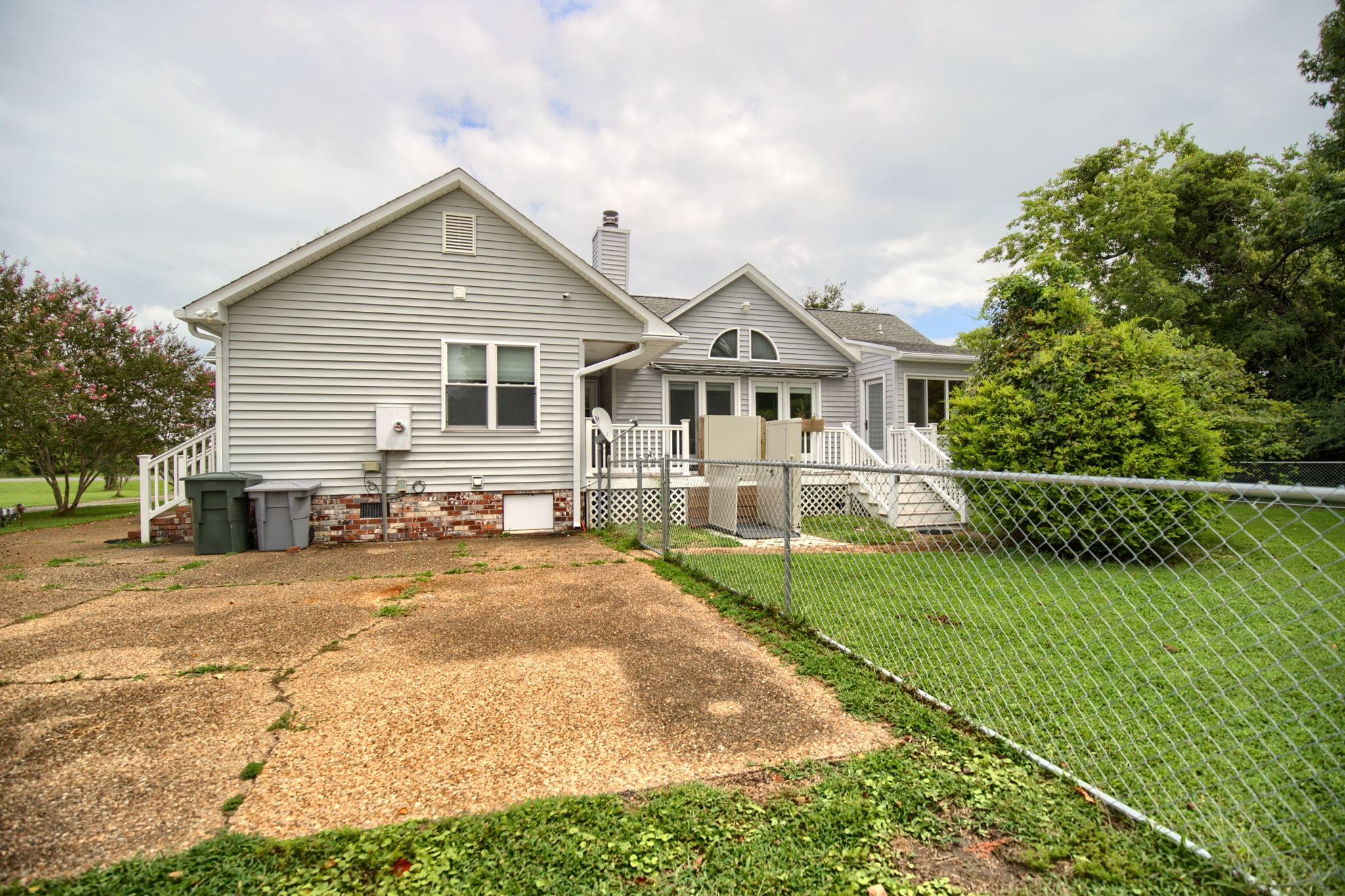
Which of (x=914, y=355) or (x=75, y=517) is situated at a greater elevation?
(x=914, y=355)

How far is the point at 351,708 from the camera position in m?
3.15

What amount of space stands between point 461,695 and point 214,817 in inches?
48.8

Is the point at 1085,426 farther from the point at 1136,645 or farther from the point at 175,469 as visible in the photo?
the point at 175,469

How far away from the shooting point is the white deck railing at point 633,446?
34.2 ft

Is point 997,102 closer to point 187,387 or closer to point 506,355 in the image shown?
point 506,355

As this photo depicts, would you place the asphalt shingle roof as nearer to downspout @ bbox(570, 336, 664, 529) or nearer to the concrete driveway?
downspout @ bbox(570, 336, 664, 529)

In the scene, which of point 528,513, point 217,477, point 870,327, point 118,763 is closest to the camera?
point 118,763

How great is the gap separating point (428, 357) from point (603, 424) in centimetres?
294

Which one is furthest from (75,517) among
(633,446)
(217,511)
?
(633,446)

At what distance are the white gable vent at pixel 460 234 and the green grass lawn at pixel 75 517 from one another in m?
8.79

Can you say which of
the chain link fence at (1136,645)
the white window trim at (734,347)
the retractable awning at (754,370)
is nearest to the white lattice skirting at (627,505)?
the chain link fence at (1136,645)

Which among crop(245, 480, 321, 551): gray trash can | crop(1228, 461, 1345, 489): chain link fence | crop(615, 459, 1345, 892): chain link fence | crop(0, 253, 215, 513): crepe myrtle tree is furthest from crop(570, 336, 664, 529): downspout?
crop(1228, 461, 1345, 489): chain link fence

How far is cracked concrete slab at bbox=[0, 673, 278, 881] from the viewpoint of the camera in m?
2.03

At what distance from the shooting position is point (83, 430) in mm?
12922
